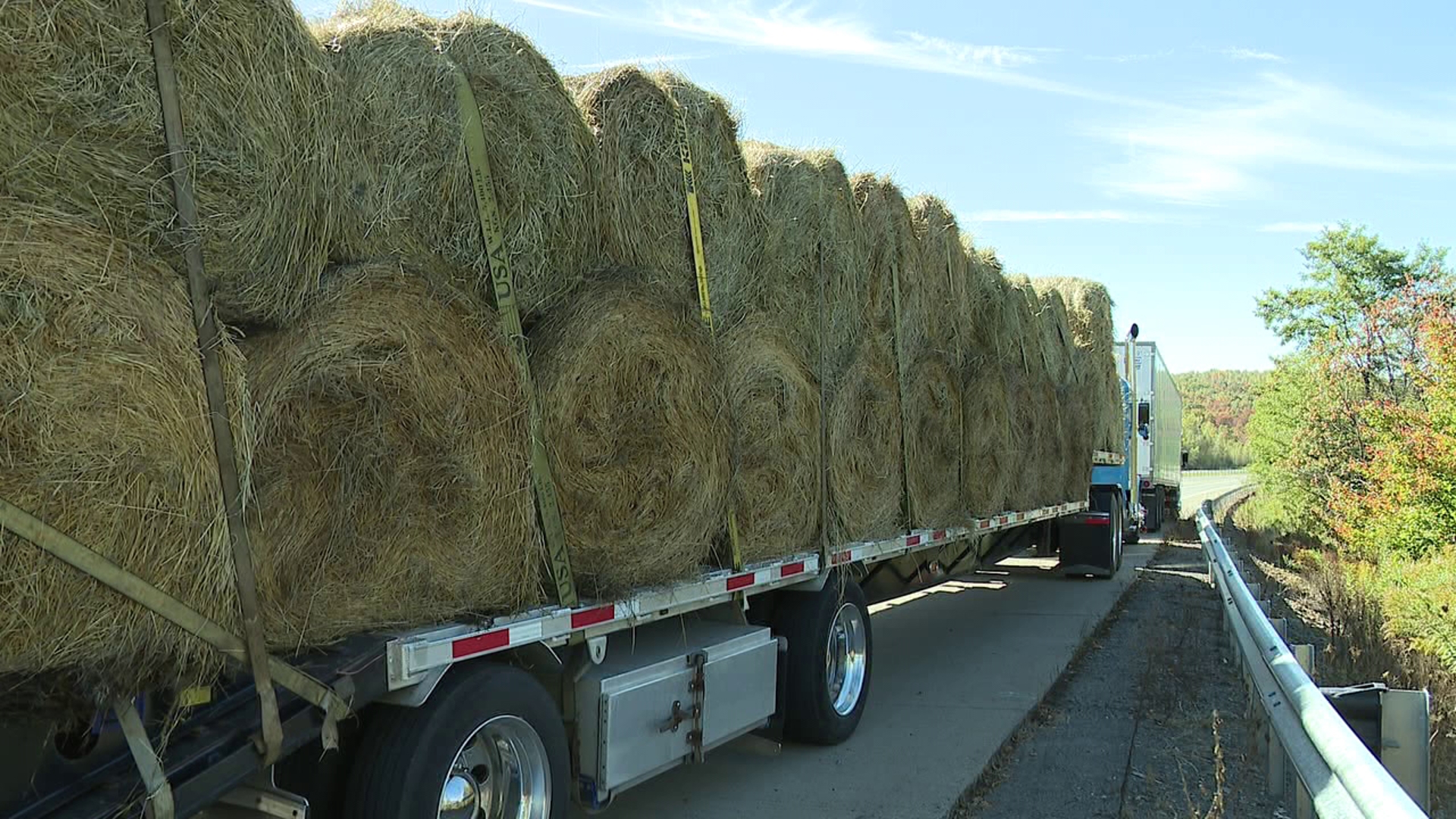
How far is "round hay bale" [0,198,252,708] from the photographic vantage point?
2.77 meters

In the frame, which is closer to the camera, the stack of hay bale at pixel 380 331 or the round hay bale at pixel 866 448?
the stack of hay bale at pixel 380 331

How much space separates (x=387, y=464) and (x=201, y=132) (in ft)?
3.98

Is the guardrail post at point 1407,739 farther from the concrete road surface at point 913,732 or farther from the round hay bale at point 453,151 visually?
the round hay bale at point 453,151

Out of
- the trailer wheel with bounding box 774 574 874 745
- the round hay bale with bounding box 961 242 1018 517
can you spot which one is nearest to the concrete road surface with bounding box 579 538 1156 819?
the trailer wheel with bounding box 774 574 874 745

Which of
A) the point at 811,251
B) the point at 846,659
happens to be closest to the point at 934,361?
the point at 811,251

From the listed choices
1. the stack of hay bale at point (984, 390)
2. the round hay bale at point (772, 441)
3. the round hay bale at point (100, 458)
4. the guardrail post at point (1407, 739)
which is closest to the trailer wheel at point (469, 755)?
the round hay bale at point (100, 458)

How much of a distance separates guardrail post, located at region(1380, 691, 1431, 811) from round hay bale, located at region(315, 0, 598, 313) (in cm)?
378

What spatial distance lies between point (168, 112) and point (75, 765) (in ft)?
6.09

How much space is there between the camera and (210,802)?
3.24m

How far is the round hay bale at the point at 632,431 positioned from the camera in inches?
188

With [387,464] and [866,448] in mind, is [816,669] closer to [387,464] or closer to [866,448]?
[866,448]

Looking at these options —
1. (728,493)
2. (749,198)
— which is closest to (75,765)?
(728,493)

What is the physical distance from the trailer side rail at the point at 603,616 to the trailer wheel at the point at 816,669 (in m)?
0.19

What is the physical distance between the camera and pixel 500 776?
4410 mm
